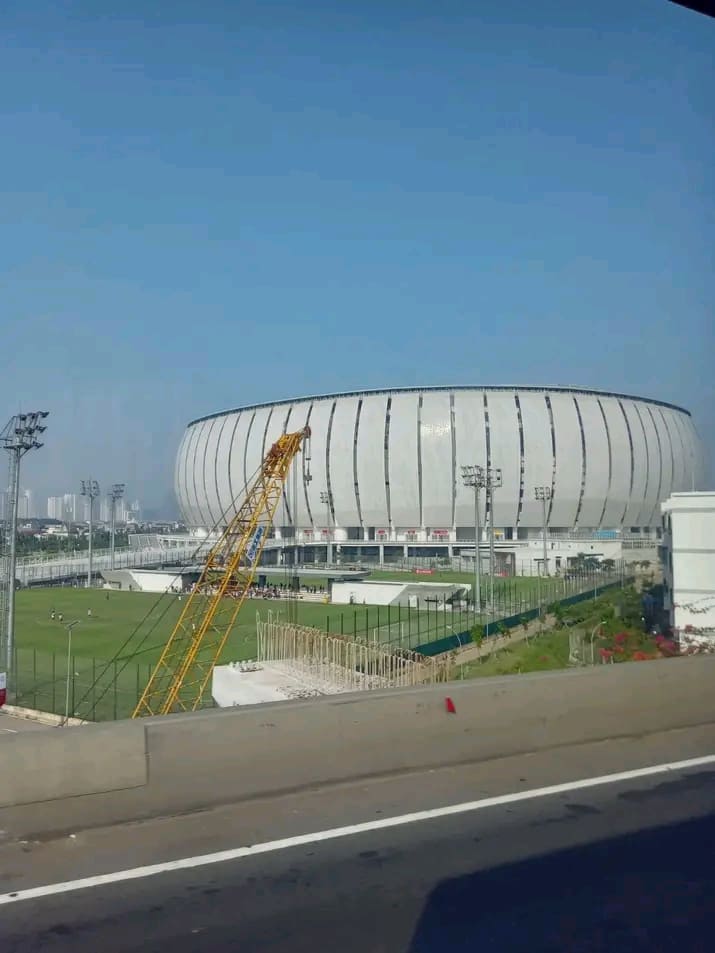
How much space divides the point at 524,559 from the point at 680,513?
5076 centimetres

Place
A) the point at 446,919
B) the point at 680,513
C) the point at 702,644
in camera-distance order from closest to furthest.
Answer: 1. the point at 446,919
2. the point at 702,644
3. the point at 680,513

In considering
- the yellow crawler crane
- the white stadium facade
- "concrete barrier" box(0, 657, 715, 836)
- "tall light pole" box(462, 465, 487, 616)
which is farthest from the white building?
the white stadium facade

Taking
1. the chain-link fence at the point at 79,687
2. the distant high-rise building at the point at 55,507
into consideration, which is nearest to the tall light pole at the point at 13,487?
the chain-link fence at the point at 79,687

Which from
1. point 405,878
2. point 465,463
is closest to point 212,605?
point 405,878

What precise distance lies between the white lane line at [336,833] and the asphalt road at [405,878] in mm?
60

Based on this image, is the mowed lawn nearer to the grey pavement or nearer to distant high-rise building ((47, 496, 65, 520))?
the grey pavement

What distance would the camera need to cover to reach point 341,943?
4.46 metres

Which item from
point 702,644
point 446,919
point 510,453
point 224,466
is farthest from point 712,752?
point 224,466

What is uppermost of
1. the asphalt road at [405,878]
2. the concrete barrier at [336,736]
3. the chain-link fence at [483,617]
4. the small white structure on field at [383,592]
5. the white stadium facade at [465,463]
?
the white stadium facade at [465,463]

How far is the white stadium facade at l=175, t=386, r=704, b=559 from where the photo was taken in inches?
4001

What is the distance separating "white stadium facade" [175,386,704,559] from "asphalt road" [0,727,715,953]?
9110 cm

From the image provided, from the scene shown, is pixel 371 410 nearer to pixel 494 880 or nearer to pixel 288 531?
pixel 288 531

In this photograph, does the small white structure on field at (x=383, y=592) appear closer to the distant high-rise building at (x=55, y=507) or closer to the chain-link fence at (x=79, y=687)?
the chain-link fence at (x=79, y=687)

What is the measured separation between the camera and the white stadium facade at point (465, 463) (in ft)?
333
